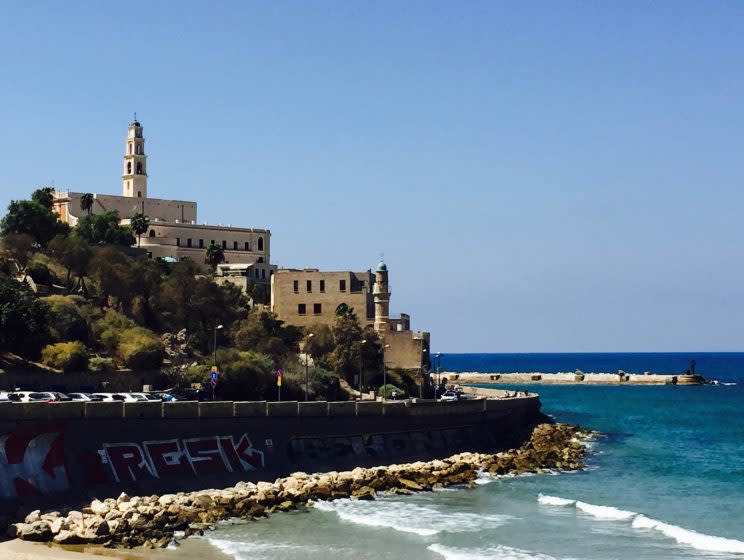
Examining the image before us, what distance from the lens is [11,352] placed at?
79.1m

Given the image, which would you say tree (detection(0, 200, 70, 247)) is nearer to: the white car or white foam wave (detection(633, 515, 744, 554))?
the white car

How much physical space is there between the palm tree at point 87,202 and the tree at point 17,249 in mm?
31221

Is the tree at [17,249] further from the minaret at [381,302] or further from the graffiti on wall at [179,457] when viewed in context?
the graffiti on wall at [179,457]

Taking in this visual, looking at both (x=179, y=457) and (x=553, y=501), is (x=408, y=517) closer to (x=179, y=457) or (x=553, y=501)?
(x=553, y=501)

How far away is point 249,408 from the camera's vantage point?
202 feet

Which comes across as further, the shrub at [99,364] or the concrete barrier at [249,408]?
the shrub at [99,364]

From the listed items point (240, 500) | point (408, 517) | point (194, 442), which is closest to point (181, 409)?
point (194, 442)

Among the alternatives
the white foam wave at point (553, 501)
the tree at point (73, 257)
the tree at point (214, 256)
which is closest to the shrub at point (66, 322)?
the tree at point (73, 257)

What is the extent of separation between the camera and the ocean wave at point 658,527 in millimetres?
49731

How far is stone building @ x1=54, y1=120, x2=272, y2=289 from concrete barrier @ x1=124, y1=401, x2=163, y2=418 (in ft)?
237

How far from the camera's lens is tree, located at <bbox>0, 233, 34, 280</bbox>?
10181 centimetres

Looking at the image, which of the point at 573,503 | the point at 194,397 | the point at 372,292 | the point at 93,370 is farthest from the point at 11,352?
the point at 372,292

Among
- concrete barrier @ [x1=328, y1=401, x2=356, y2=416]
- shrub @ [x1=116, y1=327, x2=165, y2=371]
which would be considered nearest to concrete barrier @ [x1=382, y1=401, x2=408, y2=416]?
concrete barrier @ [x1=328, y1=401, x2=356, y2=416]

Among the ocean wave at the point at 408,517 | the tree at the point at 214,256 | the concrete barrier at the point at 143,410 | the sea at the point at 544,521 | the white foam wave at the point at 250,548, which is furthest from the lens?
the tree at the point at 214,256
